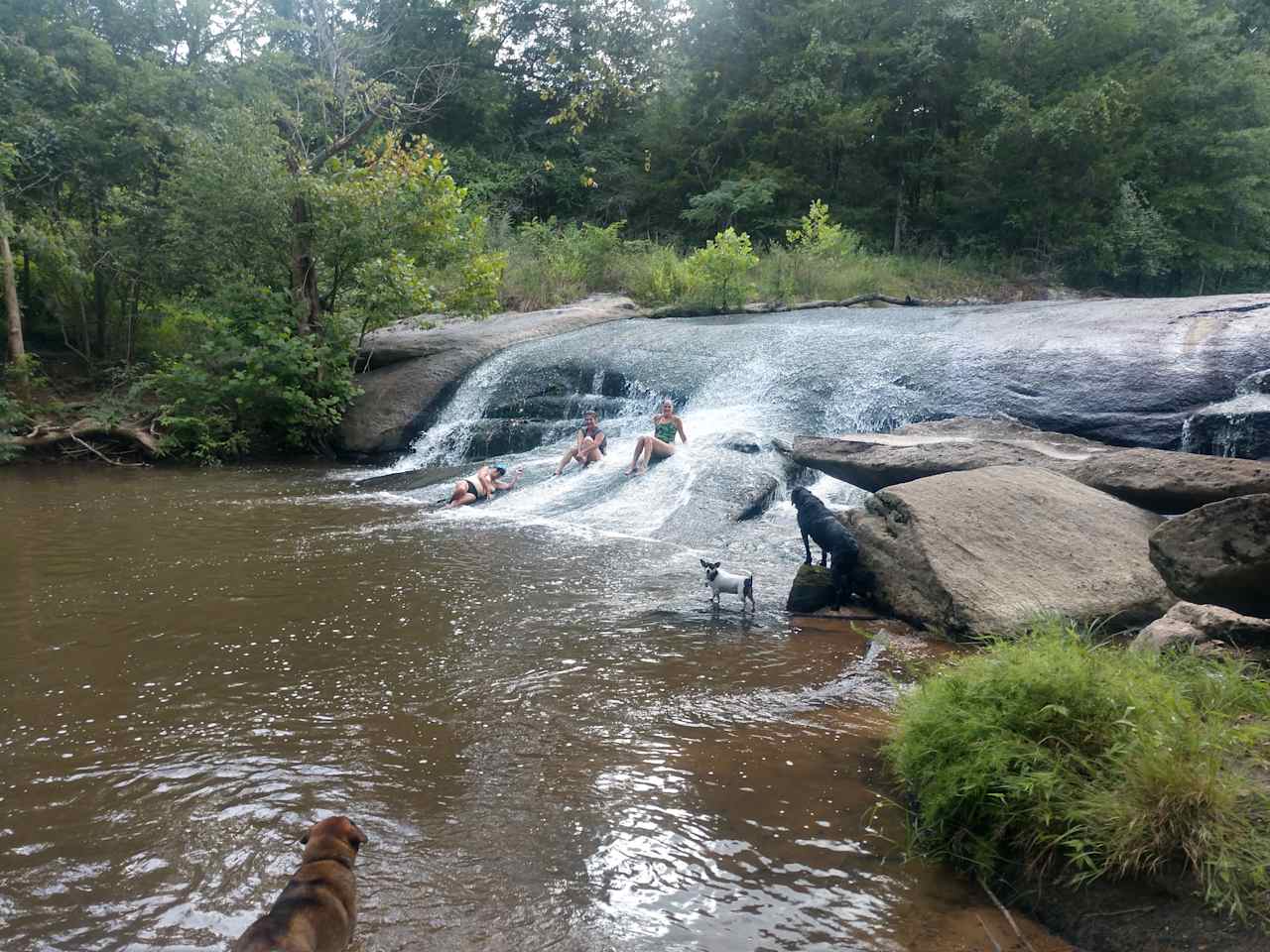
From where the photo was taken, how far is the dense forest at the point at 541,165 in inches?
606

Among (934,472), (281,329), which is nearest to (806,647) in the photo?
(934,472)

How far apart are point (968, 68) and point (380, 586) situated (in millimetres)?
26724

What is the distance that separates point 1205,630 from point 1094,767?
179cm

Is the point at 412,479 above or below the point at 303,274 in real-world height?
below

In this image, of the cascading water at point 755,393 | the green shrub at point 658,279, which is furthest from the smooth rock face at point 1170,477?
the green shrub at point 658,279

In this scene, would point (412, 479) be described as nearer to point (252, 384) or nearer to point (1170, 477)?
point (252, 384)

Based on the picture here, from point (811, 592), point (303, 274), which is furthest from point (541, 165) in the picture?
point (811, 592)

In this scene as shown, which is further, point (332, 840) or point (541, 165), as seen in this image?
point (541, 165)

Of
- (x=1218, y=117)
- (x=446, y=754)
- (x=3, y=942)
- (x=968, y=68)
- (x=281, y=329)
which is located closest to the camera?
(x=3, y=942)

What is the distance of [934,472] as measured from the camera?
8680 mm

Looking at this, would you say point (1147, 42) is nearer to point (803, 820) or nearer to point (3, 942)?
point (803, 820)

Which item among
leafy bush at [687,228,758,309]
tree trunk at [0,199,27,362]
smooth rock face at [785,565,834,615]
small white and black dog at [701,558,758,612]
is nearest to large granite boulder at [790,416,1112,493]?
smooth rock face at [785,565,834,615]

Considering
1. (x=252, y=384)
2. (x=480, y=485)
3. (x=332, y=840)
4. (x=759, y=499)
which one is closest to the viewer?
(x=332, y=840)

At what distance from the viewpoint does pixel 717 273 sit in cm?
1992
